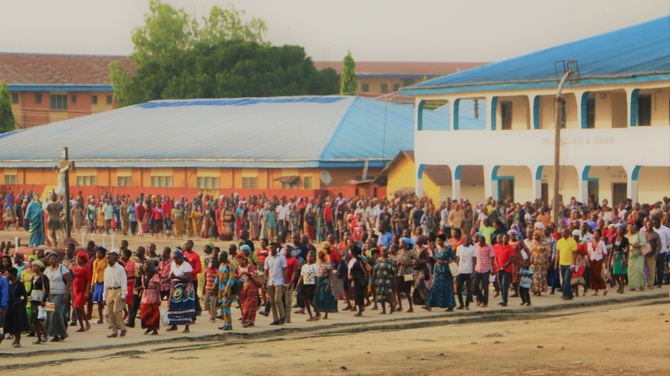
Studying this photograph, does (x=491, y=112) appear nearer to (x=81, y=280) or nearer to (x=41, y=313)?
(x=81, y=280)

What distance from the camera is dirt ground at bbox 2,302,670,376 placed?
1994cm

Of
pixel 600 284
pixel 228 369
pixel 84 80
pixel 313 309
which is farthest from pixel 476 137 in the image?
pixel 84 80

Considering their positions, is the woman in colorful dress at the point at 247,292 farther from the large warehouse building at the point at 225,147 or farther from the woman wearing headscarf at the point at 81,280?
the large warehouse building at the point at 225,147

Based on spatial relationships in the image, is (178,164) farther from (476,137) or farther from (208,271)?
(208,271)

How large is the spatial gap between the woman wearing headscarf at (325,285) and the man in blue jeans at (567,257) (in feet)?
17.6

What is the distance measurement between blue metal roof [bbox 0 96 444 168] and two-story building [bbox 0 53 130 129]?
29.3 m

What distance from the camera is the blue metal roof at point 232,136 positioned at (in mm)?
55531

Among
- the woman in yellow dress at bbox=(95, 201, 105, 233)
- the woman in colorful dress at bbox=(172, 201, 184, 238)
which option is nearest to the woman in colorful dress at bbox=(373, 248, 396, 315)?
the woman in colorful dress at bbox=(172, 201, 184, 238)

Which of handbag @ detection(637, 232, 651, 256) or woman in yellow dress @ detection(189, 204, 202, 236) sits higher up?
woman in yellow dress @ detection(189, 204, 202, 236)

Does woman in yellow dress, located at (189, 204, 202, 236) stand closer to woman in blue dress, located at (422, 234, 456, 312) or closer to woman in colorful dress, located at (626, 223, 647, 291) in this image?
woman in colorful dress, located at (626, 223, 647, 291)

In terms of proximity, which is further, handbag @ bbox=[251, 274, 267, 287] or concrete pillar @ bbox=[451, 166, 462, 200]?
concrete pillar @ bbox=[451, 166, 462, 200]

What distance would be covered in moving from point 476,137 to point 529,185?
7.63 ft

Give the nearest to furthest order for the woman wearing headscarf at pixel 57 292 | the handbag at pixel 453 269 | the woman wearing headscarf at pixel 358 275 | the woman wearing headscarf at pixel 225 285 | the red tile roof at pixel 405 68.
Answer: the woman wearing headscarf at pixel 57 292, the woman wearing headscarf at pixel 225 285, the woman wearing headscarf at pixel 358 275, the handbag at pixel 453 269, the red tile roof at pixel 405 68

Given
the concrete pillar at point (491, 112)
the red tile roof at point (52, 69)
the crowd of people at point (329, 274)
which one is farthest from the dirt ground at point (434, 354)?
the red tile roof at point (52, 69)
